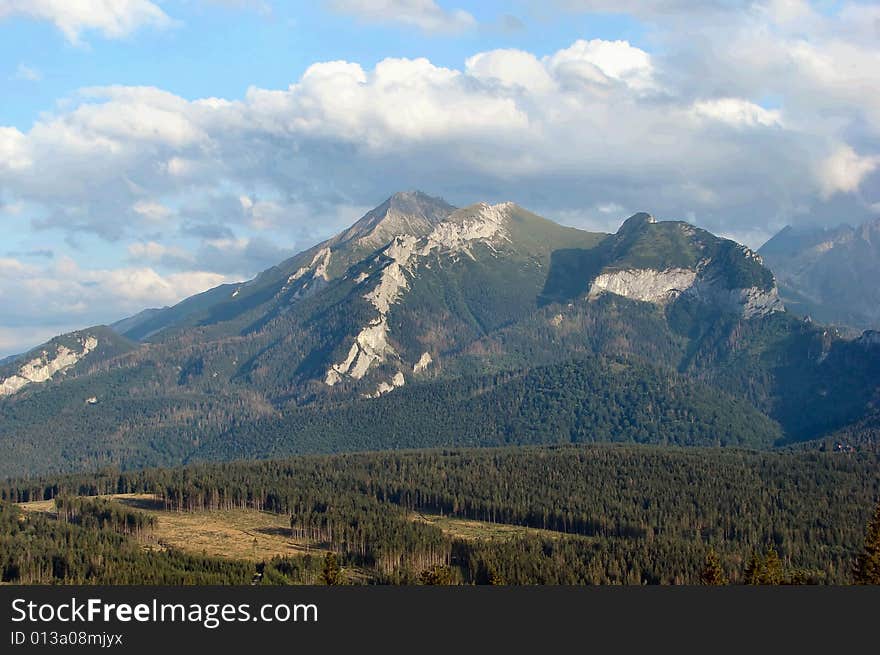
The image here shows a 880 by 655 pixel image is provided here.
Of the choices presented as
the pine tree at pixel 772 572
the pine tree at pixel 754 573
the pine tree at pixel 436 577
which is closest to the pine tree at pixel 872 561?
the pine tree at pixel 772 572

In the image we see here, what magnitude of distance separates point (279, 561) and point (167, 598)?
117 meters

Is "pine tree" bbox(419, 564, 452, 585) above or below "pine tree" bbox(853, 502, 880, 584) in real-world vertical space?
below

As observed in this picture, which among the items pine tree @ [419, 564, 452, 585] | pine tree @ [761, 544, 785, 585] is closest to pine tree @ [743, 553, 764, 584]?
pine tree @ [761, 544, 785, 585]

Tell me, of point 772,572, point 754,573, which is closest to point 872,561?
point 772,572

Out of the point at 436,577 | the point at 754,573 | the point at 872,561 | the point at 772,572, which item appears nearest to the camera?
the point at 872,561

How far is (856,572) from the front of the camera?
484ft

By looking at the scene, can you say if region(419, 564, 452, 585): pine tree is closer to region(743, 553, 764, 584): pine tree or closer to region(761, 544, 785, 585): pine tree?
region(743, 553, 764, 584): pine tree

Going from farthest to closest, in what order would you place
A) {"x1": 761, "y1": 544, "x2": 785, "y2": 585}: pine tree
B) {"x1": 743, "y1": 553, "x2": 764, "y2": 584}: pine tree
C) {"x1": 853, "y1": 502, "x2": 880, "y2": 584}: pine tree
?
1. {"x1": 761, "y1": 544, "x2": 785, "y2": 585}: pine tree
2. {"x1": 743, "y1": 553, "x2": 764, "y2": 584}: pine tree
3. {"x1": 853, "y1": 502, "x2": 880, "y2": 584}: pine tree

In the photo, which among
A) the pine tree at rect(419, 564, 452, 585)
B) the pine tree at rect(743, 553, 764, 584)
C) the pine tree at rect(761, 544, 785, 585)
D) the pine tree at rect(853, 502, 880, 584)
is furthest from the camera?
the pine tree at rect(419, 564, 452, 585)

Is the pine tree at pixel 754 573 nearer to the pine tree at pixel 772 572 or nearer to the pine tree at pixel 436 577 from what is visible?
the pine tree at pixel 772 572

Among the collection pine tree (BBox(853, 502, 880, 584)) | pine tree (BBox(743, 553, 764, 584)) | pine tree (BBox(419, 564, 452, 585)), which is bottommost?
pine tree (BBox(419, 564, 452, 585))

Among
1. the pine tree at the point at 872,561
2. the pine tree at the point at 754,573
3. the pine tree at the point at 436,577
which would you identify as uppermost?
the pine tree at the point at 872,561

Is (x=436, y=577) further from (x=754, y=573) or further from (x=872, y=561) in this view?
(x=872, y=561)

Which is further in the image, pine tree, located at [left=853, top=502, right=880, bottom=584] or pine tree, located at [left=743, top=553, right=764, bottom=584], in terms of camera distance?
pine tree, located at [left=743, top=553, right=764, bottom=584]
